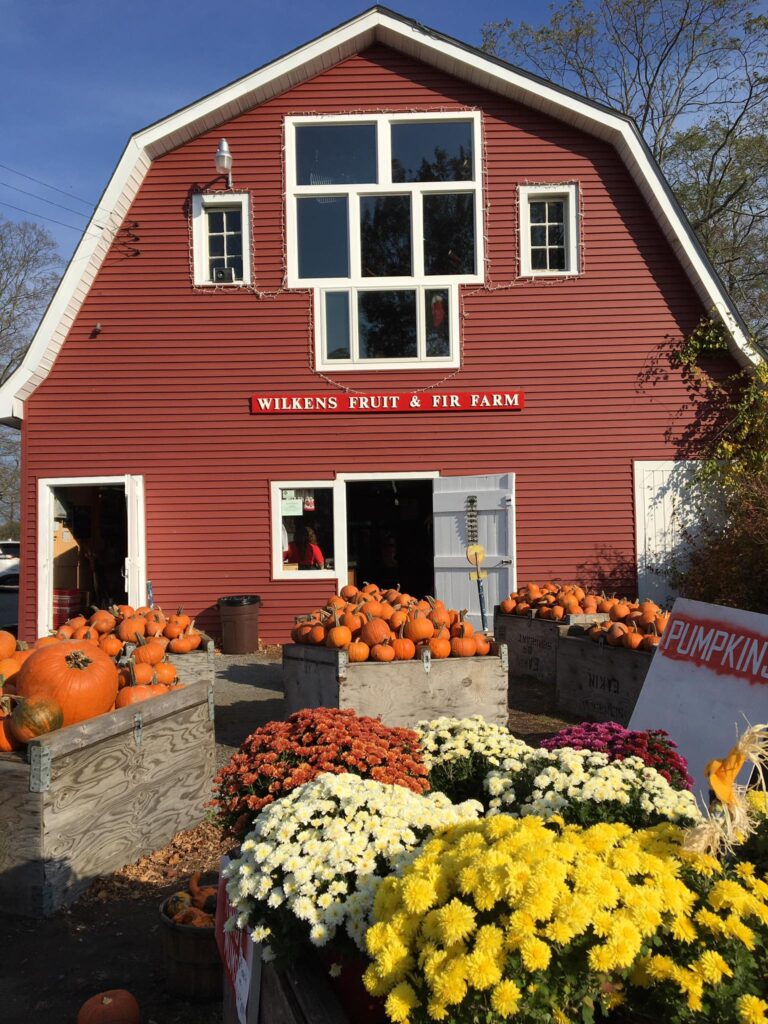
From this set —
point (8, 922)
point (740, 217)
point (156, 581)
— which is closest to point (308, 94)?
point (156, 581)

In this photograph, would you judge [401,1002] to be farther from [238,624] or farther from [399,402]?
[399,402]

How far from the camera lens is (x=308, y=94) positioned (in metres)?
12.4

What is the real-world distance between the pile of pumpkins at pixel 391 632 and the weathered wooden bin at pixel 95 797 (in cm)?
171

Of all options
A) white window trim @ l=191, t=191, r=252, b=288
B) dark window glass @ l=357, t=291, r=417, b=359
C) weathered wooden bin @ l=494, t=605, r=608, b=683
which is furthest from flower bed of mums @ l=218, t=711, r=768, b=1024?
white window trim @ l=191, t=191, r=252, b=288

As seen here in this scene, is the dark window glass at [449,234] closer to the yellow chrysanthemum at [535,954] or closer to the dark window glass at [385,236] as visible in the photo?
the dark window glass at [385,236]

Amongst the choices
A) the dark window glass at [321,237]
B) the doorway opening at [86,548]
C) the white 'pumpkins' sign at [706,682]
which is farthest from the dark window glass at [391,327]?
the white 'pumpkins' sign at [706,682]

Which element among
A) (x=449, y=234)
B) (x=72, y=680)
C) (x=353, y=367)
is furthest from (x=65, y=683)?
(x=449, y=234)

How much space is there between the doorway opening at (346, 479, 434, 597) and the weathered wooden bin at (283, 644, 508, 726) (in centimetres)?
978

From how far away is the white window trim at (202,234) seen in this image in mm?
12367

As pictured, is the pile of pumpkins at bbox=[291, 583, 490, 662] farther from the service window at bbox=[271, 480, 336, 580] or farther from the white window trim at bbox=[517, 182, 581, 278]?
the white window trim at bbox=[517, 182, 581, 278]

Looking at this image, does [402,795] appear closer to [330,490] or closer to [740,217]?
[330,490]

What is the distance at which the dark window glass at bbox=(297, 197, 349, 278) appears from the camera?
1251 centimetres

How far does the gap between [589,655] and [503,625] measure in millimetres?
2169

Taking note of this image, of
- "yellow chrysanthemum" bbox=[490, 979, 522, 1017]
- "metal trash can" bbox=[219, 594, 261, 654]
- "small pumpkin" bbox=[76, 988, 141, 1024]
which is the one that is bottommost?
"small pumpkin" bbox=[76, 988, 141, 1024]
